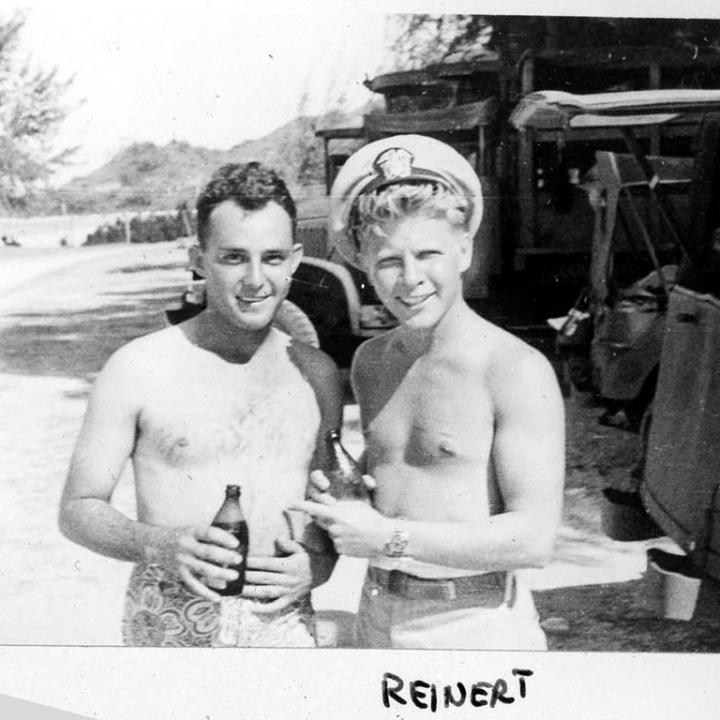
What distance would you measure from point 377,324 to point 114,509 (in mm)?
1255

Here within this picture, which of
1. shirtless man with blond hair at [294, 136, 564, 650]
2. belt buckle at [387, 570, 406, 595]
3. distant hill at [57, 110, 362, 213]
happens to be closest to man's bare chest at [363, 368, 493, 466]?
shirtless man with blond hair at [294, 136, 564, 650]

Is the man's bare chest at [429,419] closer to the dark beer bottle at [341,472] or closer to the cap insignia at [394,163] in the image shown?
the dark beer bottle at [341,472]

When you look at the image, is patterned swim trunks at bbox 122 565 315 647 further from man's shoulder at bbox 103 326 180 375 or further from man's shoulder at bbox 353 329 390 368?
man's shoulder at bbox 353 329 390 368

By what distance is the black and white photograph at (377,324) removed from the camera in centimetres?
455

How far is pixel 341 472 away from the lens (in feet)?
15.1

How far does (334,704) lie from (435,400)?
1296 millimetres

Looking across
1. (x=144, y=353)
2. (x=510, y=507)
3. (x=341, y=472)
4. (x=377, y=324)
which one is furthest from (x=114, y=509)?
(x=510, y=507)

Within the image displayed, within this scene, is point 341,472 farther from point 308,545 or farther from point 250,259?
point 250,259

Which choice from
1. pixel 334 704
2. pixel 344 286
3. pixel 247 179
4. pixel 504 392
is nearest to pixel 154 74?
pixel 247 179

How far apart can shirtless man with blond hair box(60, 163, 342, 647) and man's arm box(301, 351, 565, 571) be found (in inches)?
7.5

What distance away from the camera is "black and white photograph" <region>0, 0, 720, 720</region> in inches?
179

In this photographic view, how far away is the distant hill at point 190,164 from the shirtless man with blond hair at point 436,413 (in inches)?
6.5

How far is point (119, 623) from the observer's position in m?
4.74

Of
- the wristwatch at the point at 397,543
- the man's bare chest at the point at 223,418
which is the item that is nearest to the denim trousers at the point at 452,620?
the wristwatch at the point at 397,543
